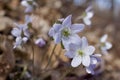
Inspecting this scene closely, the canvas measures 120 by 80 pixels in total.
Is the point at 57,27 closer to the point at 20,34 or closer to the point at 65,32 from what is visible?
the point at 65,32

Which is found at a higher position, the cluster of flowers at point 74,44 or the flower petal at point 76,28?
the flower petal at point 76,28

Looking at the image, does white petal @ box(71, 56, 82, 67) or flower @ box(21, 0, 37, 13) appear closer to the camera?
white petal @ box(71, 56, 82, 67)

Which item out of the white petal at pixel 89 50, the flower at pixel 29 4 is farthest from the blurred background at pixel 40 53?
the white petal at pixel 89 50

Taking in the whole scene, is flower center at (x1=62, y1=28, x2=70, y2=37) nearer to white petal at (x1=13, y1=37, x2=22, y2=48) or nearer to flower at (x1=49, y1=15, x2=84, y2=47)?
flower at (x1=49, y1=15, x2=84, y2=47)

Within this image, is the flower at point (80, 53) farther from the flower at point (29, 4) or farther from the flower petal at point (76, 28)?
the flower at point (29, 4)

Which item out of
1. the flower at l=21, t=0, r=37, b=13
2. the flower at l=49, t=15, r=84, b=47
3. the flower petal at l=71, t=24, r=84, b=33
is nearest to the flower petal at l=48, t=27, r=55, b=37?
the flower at l=49, t=15, r=84, b=47

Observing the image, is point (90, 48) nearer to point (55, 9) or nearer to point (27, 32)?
point (27, 32)
